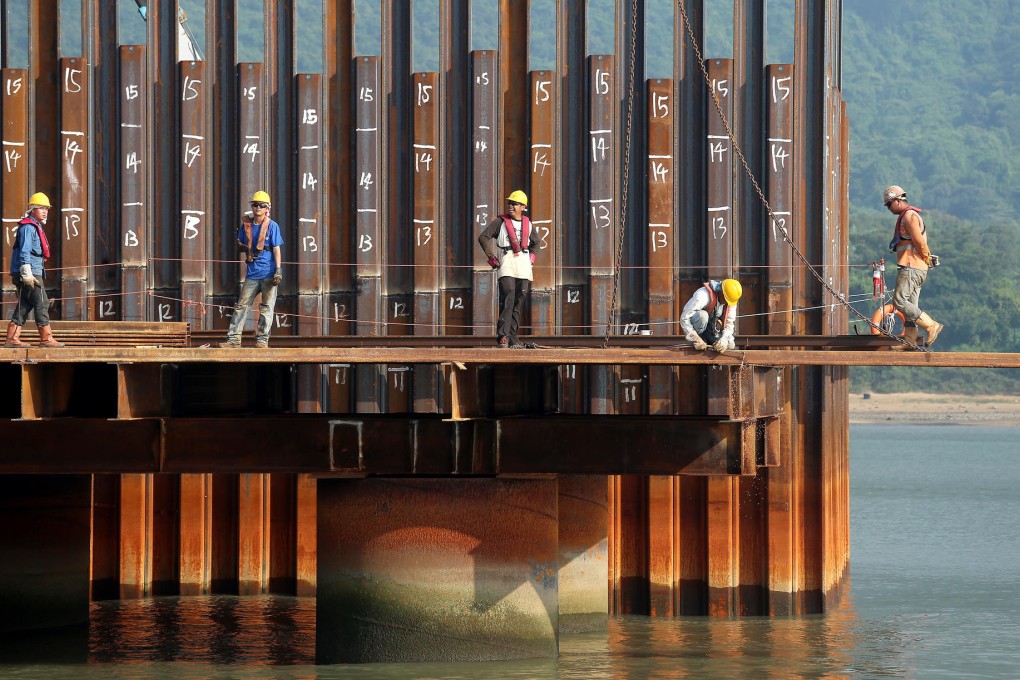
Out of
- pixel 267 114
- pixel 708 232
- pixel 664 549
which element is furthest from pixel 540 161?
pixel 664 549

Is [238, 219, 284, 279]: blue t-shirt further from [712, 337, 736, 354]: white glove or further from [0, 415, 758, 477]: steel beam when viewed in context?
[712, 337, 736, 354]: white glove

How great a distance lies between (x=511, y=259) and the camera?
20516mm

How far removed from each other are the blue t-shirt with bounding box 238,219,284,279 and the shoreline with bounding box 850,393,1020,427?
122235mm

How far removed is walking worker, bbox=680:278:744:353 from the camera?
18500 mm

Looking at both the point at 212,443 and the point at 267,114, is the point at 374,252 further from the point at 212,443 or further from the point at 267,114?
the point at 212,443

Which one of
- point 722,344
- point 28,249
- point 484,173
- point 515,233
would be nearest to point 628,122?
point 484,173

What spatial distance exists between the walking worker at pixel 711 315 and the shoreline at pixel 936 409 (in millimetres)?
121733

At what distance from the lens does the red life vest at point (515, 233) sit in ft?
66.8

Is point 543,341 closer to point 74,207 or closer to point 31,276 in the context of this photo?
point 31,276

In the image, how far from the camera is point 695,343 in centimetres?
1844

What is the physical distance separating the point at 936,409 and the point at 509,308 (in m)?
124

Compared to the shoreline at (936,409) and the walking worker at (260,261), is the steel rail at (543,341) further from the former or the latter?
the shoreline at (936,409)

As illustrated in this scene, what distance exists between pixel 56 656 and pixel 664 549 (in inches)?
329

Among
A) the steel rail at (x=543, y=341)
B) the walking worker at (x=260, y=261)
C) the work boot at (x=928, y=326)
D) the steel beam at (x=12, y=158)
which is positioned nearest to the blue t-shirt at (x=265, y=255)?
the walking worker at (x=260, y=261)
